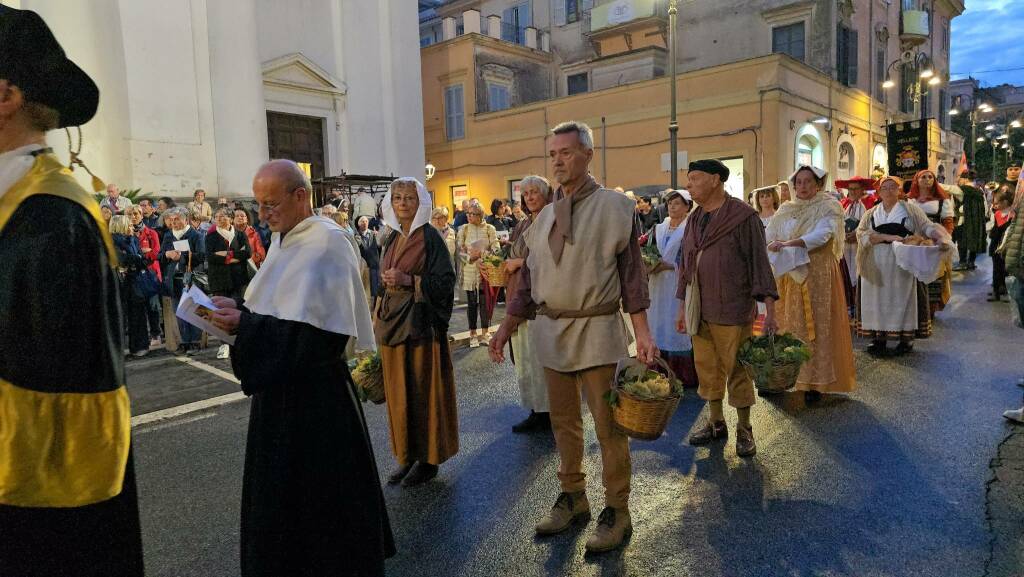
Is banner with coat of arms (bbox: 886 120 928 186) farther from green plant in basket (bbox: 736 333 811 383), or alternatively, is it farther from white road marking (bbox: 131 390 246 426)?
white road marking (bbox: 131 390 246 426)

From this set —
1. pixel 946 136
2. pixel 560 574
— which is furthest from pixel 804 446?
pixel 946 136

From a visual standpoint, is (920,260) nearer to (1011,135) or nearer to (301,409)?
(301,409)

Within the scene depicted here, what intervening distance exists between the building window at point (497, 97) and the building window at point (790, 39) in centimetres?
1102

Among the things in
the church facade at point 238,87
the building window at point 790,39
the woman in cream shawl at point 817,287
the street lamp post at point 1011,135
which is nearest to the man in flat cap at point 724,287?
the woman in cream shawl at point 817,287

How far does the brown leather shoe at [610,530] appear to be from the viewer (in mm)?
3301

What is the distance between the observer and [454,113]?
28.6 metres

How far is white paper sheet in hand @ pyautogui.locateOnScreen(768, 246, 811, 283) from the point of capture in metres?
5.66

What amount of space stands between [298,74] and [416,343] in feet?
54.0

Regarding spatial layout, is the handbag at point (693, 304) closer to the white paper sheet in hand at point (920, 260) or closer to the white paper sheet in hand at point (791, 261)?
the white paper sheet in hand at point (791, 261)

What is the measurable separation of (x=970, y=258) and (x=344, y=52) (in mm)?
17528

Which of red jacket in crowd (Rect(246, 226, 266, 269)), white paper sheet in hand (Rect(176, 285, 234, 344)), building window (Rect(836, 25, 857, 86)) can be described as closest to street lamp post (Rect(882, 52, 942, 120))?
building window (Rect(836, 25, 857, 86))

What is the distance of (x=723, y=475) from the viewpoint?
4250 millimetres

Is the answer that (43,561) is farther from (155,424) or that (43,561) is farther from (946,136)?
(946,136)

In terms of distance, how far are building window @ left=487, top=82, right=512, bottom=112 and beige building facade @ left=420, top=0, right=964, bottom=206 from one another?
0.28ft
